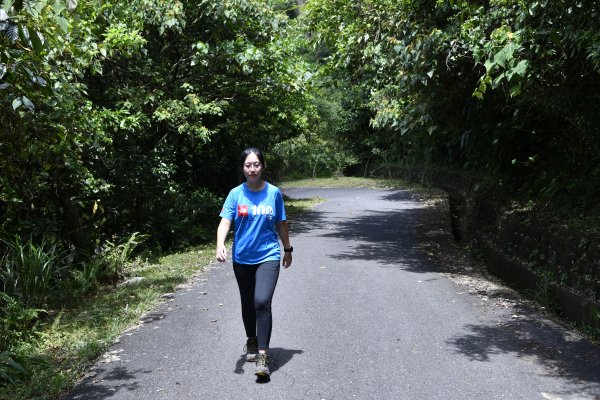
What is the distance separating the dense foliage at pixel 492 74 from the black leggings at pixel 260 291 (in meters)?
2.98

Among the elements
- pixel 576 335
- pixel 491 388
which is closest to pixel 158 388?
pixel 491 388

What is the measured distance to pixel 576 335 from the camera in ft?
20.9

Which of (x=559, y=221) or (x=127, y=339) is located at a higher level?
(x=559, y=221)

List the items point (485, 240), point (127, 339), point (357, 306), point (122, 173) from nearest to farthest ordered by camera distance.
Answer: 1. point (127, 339)
2. point (357, 306)
3. point (485, 240)
4. point (122, 173)

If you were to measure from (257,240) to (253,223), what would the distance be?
0.15 m

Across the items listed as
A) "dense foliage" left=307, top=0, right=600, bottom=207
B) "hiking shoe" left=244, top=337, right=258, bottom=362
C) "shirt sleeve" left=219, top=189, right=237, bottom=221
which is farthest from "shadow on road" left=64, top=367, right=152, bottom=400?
"dense foliage" left=307, top=0, right=600, bottom=207

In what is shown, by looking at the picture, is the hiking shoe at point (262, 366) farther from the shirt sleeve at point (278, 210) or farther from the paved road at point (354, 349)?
the shirt sleeve at point (278, 210)

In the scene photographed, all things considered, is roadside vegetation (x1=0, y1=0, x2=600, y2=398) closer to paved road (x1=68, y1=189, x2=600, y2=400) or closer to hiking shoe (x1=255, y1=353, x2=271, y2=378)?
paved road (x1=68, y1=189, x2=600, y2=400)

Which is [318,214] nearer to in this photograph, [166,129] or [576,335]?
[166,129]

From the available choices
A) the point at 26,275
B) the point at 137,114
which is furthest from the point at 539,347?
the point at 137,114

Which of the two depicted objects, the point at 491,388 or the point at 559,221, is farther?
the point at 559,221

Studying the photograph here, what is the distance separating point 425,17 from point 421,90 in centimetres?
121

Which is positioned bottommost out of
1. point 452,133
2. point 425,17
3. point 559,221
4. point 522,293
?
point 522,293

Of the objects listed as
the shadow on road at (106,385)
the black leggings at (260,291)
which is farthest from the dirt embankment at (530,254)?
the shadow on road at (106,385)
